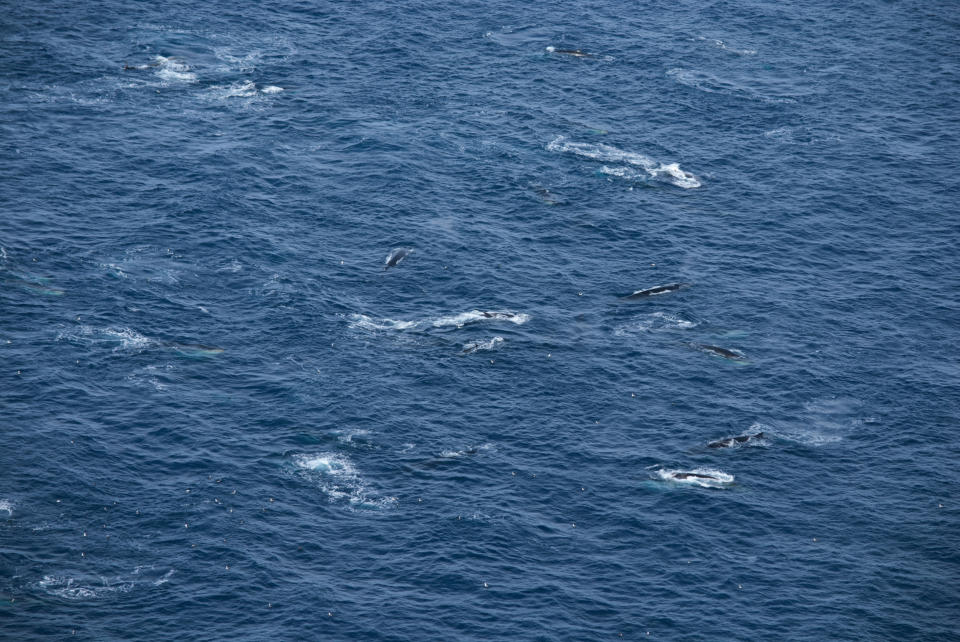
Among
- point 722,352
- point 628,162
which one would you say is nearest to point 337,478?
point 722,352

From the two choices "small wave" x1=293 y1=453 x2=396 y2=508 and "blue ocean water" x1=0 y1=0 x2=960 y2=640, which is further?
"small wave" x1=293 y1=453 x2=396 y2=508

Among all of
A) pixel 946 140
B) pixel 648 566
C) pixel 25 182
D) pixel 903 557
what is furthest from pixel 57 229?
pixel 946 140

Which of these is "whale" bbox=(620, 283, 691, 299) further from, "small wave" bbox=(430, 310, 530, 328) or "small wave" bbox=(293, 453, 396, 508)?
"small wave" bbox=(293, 453, 396, 508)

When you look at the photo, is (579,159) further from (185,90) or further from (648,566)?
(648,566)

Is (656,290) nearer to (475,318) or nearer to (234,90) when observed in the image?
(475,318)

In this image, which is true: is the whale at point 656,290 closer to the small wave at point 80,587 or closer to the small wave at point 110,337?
the small wave at point 110,337

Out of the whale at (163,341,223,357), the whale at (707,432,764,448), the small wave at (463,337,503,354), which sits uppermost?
the small wave at (463,337,503,354)

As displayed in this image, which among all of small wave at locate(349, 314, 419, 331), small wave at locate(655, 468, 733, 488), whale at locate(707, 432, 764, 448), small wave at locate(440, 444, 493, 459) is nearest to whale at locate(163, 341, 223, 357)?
small wave at locate(349, 314, 419, 331)
